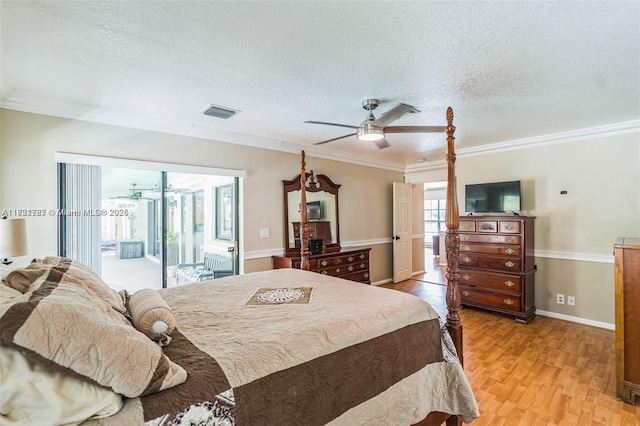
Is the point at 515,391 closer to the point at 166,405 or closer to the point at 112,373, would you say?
the point at 166,405

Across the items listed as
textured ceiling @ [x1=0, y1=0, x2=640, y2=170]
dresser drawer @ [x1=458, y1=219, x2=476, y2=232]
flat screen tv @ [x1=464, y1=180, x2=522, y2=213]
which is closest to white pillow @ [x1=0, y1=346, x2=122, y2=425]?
textured ceiling @ [x1=0, y1=0, x2=640, y2=170]

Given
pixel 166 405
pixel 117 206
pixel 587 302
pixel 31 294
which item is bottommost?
pixel 587 302

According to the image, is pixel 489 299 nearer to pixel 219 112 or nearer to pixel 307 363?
pixel 307 363

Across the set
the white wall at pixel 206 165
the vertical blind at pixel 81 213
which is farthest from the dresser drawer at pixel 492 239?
the vertical blind at pixel 81 213

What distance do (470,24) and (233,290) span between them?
2301mm

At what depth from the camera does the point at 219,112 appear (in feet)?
10.3

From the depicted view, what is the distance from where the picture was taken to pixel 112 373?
0.92m

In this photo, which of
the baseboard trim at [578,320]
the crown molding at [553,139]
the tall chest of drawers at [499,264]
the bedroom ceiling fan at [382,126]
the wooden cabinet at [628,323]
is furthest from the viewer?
the tall chest of drawers at [499,264]

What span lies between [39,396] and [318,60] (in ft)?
7.11

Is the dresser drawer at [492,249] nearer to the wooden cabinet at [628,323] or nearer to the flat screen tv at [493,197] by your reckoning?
the flat screen tv at [493,197]

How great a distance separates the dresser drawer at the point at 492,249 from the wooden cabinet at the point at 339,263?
152cm

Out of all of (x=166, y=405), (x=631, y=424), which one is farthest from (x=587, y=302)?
(x=166, y=405)

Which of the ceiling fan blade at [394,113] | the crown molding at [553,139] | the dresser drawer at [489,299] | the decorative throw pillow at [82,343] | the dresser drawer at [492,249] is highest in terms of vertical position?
the crown molding at [553,139]

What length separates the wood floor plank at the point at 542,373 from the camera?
2.16 m
